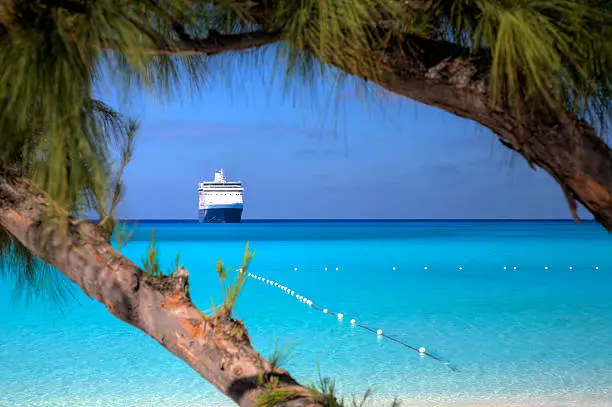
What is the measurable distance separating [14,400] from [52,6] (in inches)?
215

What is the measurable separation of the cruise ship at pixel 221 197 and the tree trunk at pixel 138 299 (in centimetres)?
5970

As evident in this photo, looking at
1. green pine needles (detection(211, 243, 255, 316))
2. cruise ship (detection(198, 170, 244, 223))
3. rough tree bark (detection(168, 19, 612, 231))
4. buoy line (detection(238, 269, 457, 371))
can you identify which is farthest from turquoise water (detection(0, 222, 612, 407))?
cruise ship (detection(198, 170, 244, 223))

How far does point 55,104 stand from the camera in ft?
2.23

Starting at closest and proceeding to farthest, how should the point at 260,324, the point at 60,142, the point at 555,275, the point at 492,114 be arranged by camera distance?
1. the point at 60,142
2. the point at 492,114
3. the point at 260,324
4. the point at 555,275

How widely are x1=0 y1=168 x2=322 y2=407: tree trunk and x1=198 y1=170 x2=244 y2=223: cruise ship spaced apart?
196ft

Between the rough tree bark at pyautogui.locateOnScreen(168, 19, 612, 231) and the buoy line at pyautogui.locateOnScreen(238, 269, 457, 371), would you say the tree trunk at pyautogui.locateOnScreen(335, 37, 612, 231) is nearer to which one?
the rough tree bark at pyautogui.locateOnScreen(168, 19, 612, 231)

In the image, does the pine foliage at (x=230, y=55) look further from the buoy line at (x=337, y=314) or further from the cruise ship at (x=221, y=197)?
the cruise ship at (x=221, y=197)

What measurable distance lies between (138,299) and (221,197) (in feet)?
201

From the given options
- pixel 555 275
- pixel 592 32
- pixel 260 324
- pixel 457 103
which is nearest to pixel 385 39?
pixel 457 103

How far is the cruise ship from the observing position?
61000 millimetres

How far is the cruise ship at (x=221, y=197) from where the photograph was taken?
61000mm

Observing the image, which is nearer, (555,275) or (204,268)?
(555,275)

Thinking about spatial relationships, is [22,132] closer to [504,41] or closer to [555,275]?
[504,41]

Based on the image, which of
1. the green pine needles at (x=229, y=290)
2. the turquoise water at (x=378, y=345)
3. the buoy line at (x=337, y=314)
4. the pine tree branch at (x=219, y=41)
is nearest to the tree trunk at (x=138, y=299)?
the green pine needles at (x=229, y=290)
